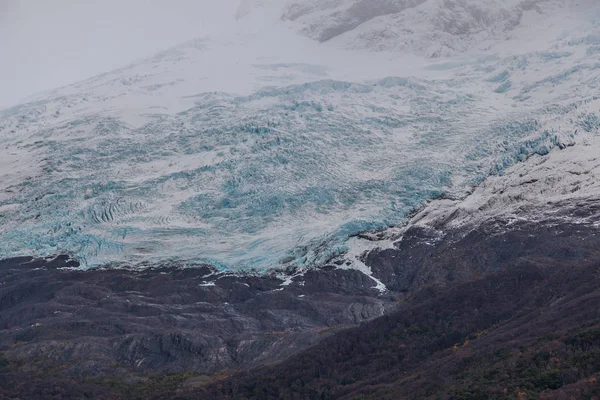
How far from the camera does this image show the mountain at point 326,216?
218ft

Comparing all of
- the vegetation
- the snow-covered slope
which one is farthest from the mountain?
the snow-covered slope

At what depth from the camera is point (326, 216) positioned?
10162 centimetres

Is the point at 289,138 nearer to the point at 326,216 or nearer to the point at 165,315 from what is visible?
the point at 326,216

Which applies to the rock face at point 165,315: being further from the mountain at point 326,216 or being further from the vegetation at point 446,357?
the vegetation at point 446,357

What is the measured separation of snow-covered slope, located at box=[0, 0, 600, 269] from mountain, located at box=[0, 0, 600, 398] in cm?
37

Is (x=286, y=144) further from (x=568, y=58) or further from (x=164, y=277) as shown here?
(x=568, y=58)

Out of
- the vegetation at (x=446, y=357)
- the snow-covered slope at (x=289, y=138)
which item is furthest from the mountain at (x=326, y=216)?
the snow-covered slope at (x=289, y=138)

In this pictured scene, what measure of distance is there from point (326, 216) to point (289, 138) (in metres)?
18.3

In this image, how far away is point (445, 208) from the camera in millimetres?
97938

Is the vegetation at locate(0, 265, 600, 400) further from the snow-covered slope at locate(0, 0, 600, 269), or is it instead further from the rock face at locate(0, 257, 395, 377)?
the snow-covered slope at locate(0, 0, 600, 269)

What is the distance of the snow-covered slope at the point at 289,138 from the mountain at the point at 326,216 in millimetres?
371

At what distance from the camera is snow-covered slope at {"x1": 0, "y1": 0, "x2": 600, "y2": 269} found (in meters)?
101

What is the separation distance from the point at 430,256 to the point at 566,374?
44.4m

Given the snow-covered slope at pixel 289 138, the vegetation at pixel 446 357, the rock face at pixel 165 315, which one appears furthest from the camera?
the snow-covered slope at pixel 289 138
